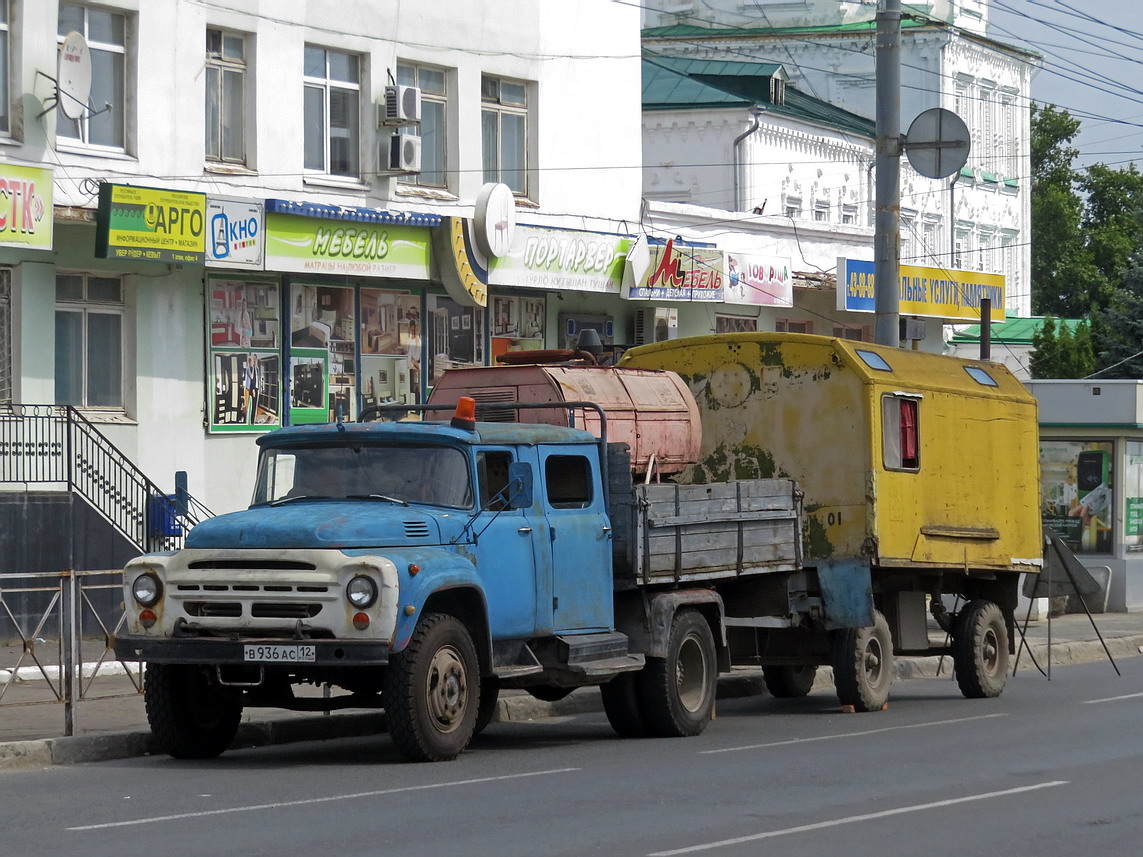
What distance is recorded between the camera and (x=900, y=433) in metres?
17.2

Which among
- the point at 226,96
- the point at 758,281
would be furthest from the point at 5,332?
the point at 758,281

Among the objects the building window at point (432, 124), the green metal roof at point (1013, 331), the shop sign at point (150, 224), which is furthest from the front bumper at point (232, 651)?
the green metal roof at point (1013, 331)

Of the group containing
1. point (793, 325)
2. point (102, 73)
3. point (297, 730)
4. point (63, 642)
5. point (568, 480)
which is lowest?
point (297, 730)

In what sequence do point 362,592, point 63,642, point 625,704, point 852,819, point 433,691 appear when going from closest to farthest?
point 852,819
point 362,592
point 433,691
point 63,642
point 625,704

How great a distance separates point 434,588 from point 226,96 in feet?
44.9

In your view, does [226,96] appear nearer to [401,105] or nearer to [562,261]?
[401,105]

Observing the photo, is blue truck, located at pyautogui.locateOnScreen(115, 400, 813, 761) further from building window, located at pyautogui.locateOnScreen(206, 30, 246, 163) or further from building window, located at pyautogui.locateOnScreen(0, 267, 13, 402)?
building window, located at pyautogui.locateOnScreen(206, 30, 246, 163)

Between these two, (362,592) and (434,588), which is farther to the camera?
(434,588)

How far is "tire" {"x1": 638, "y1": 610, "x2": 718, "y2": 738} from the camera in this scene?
14.0 metres

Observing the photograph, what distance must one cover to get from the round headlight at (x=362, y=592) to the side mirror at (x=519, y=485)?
4.92ft

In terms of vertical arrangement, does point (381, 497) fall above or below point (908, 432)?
below

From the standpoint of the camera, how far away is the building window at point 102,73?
2202 cm

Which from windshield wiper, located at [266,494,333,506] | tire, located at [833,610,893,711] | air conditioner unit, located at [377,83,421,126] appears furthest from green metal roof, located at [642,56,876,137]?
windshield wiper, located at [266,494,333,506]

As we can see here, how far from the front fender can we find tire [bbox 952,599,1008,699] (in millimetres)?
7314
